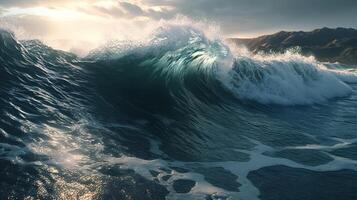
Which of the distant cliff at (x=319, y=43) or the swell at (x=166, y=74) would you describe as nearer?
the swell at (x=166, y=74)

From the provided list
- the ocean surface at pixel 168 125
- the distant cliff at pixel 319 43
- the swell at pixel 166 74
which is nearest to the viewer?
the ocean surface at pixel 168 125

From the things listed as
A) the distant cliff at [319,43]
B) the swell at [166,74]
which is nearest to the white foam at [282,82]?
the swell at [166,74]

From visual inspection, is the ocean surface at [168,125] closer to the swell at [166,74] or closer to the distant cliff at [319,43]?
the swell at [166,74]

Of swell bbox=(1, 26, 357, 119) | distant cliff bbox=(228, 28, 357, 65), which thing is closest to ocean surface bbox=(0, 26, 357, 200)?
swell bbox=(1, 26, 357, 119)

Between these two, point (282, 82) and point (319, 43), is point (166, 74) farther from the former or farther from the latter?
point (319, 43)

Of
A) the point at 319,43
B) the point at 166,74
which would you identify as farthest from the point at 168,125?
the point at 319,43

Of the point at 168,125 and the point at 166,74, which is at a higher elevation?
the point at 166,74

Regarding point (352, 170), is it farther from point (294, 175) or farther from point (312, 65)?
point (312, 65)
